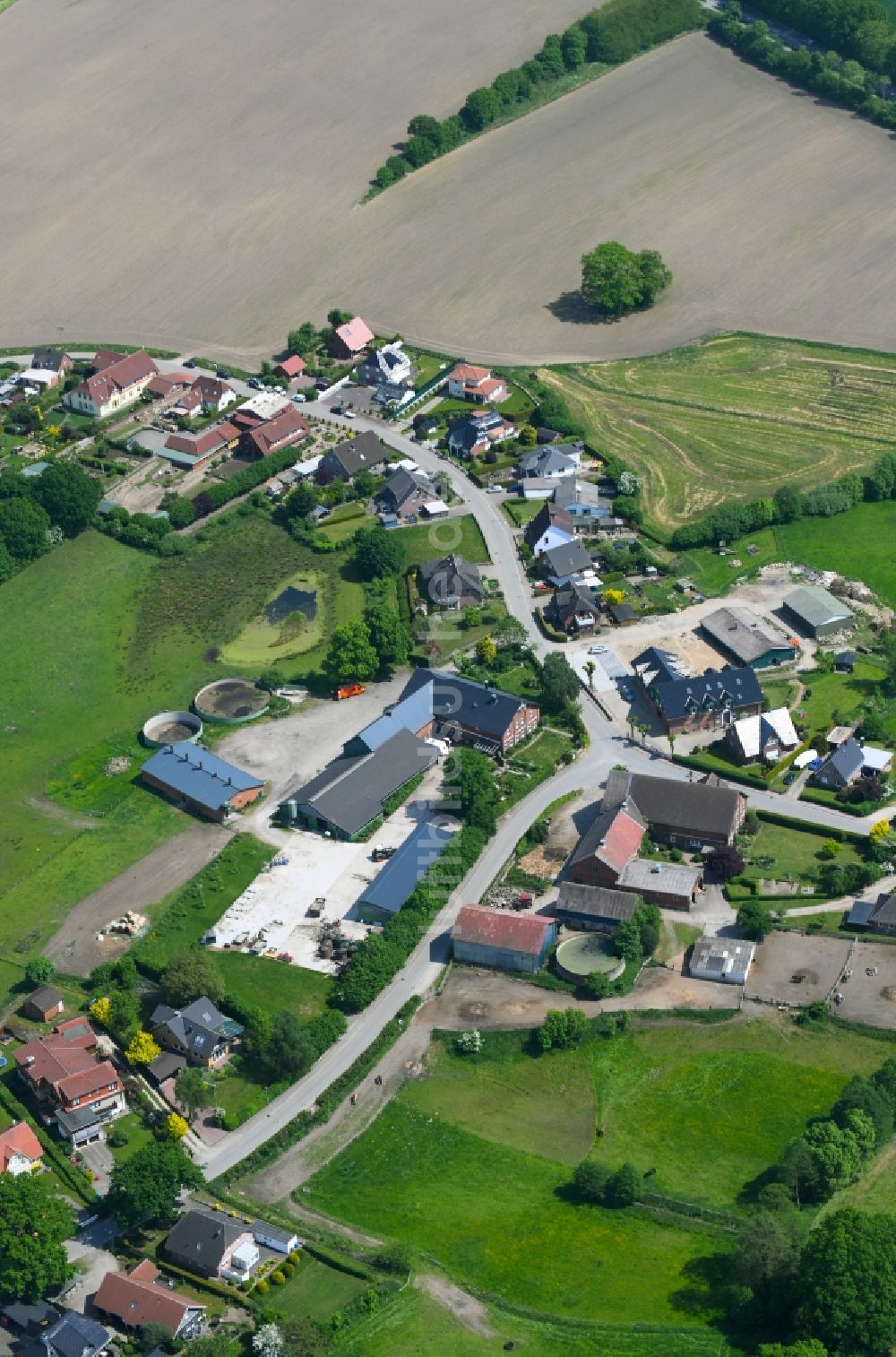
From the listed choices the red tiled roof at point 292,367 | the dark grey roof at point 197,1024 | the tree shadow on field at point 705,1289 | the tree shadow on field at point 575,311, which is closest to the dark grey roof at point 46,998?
the dark grey roof at point 197,1024

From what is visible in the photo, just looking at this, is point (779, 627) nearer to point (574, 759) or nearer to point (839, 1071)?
point (574, 759)

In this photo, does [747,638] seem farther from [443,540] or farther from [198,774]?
[198,774]

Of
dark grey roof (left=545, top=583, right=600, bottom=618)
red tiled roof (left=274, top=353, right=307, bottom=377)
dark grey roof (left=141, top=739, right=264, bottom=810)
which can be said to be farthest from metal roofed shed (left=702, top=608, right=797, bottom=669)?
red tiled roof (left=274, top=353, right=307, bottom=377)

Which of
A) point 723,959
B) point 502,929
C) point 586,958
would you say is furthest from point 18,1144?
point 723,959

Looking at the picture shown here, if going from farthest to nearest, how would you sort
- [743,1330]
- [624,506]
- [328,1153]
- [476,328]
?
[476,328] → [624,506] → [328,1153] → [743,1330]

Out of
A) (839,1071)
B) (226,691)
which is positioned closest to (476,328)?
(226,691)
